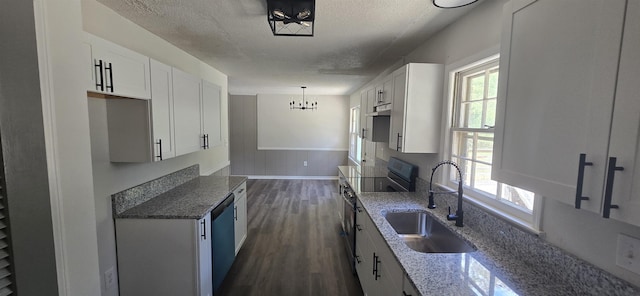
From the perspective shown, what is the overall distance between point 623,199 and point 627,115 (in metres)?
0.24

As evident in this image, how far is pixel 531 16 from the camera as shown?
3.39 ft

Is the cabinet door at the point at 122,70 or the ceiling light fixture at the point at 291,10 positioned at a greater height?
the ceiling light fixture at the point at 291,10

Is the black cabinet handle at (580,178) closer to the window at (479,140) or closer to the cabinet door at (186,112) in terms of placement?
the window at (479,140)

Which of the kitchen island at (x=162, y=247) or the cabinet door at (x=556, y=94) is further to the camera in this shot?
the kitchen island at (x=162, y=247)

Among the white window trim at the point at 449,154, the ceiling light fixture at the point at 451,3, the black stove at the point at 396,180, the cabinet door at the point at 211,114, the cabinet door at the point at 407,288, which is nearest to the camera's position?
the cabinet door at the point at 407,288

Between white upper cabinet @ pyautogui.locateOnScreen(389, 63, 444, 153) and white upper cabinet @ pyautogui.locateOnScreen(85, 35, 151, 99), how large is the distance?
2.09 metres

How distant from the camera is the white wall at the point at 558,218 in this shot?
1004mm

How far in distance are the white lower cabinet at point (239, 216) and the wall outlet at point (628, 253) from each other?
2.83m

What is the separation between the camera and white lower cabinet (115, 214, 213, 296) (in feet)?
6.46

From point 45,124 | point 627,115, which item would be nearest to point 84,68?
point 45,124

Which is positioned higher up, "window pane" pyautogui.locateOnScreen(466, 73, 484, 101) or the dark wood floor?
"window pane" pyautogui.locateOnScreen(466, 73, 484, 101)

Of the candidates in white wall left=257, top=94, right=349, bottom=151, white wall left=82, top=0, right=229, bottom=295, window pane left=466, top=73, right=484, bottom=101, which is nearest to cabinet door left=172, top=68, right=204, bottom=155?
white wall left=82, top=0, right=229, bottom=295

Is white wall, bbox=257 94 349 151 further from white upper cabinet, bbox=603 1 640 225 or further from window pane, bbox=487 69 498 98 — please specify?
white upper cabinet, bbox=603 1 640 225

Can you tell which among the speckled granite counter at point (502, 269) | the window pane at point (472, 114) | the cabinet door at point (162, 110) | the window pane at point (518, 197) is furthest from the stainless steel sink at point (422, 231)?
the cabinet door at point (162, 110)
